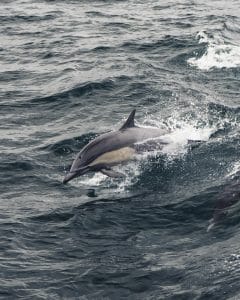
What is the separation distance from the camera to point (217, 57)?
24078 mm

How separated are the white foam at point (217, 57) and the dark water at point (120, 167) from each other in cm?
8

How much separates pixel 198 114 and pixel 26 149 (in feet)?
17.7

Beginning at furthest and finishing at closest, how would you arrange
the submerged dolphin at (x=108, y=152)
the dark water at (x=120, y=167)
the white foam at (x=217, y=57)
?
the white foam at (x=217, y=57) < the submerged dolphin at (x=108, y=152) < the dark water at (x=120, y=167)

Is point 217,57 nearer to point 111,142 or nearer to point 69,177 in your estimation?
point 111,142

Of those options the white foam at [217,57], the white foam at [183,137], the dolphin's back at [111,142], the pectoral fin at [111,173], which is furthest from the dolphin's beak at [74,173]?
the white foam at [217,57]

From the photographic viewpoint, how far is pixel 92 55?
2569 cm

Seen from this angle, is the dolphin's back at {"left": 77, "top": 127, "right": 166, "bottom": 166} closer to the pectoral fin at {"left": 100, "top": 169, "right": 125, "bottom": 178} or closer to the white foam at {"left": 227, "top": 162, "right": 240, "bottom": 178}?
the pectoral fin at {"left": 100, "top": 169, "right": 125, "bottom": 178}

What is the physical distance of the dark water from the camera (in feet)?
35.6

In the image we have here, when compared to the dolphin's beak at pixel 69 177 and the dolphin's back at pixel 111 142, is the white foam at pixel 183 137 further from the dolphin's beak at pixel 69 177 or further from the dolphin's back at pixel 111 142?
the dolphin's beak at pixel 69 177

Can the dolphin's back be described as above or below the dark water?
above

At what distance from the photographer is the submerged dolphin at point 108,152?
14.2m

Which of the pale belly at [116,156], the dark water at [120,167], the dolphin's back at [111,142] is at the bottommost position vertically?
the dark water at [120,167]

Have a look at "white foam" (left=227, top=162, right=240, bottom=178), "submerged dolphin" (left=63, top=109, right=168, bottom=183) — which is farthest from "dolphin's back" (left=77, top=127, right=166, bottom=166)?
"white foam" (left=227, top=162, right=240, bottom=178)

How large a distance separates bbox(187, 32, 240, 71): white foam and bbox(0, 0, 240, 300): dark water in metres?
0.08
